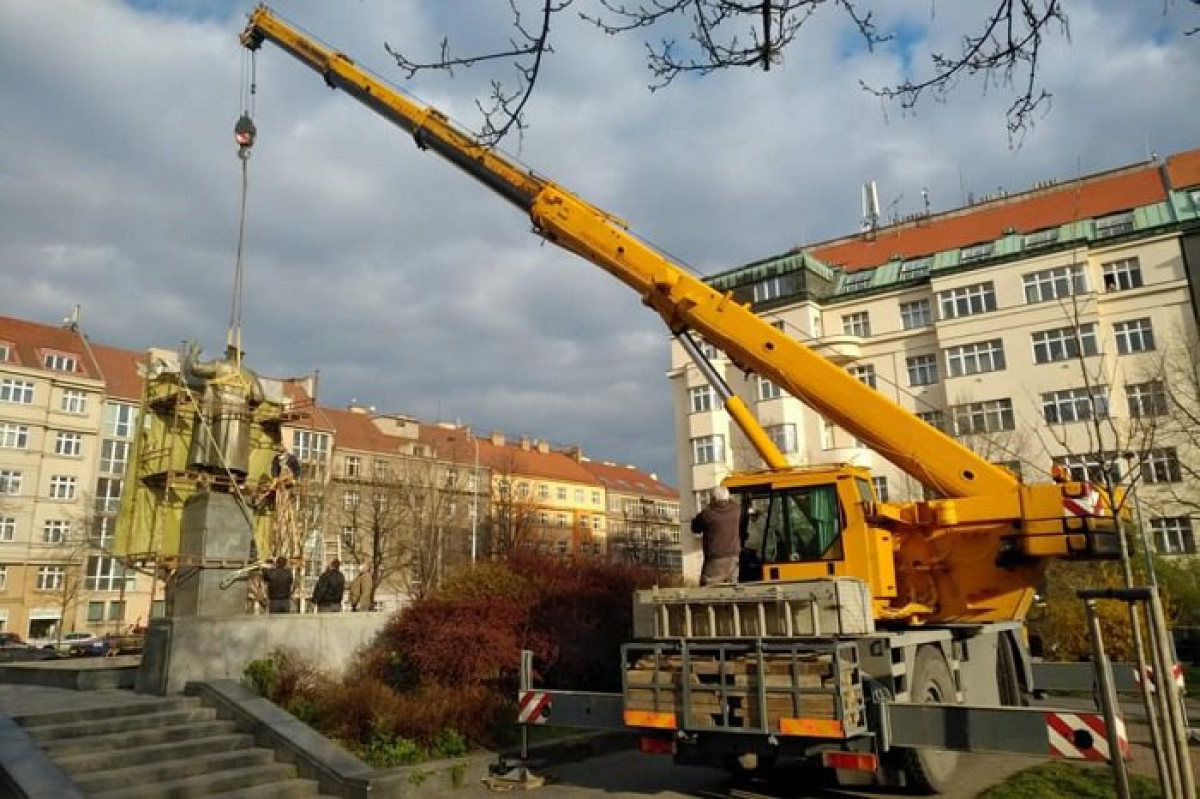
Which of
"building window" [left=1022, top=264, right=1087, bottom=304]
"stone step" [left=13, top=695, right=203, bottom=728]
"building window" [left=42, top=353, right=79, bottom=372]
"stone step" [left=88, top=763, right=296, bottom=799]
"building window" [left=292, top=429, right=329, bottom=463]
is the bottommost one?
"stone step" [left=88, top=763, right=296, bottom=799]

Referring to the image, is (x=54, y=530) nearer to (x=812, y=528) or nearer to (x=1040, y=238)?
(x=812, y=528)

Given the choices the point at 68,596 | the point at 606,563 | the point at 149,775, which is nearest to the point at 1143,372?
the point at 606,563

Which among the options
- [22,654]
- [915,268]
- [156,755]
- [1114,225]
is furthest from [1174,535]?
[22,654]

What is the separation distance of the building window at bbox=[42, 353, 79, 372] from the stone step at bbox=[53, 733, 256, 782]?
2111 inches

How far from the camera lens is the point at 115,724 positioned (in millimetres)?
9211

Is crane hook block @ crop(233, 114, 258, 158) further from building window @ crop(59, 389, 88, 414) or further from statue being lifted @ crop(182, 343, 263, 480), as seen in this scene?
building window @ crop(59, 389, 88, 414)

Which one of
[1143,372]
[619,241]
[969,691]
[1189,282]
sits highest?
[1189,282]

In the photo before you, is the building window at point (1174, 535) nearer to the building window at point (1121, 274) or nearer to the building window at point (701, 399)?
the building window at point (1121, 274)

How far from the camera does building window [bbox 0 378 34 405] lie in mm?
50625

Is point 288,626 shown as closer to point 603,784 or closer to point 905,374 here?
point 603,784

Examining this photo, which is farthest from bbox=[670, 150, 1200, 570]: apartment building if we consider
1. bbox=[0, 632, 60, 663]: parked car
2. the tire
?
bbox=[0, 632, 60, 663]: parked car

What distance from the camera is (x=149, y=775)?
27.3ft

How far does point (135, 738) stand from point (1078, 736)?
922 centimetres

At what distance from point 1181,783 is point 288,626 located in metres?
10.9
